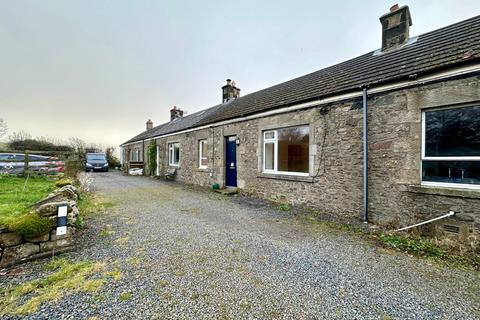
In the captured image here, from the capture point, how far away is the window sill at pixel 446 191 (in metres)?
4.07

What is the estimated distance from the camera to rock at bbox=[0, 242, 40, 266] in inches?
120

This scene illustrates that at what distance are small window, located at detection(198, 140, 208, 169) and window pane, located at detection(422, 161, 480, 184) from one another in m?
9.82

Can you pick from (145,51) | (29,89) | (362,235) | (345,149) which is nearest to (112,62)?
(145,51)

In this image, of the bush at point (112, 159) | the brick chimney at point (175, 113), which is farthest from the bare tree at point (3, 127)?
the brick chimney at point (175, 113)

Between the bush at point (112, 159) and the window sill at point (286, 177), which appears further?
the bush at point (112, 159)

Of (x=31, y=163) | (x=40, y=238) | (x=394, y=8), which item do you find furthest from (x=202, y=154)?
(x=394, y=8)

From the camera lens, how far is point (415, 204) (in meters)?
4.76

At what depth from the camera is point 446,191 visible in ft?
14.2

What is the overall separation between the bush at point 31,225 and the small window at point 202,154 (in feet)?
29.6

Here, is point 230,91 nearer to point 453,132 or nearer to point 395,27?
point 395,27

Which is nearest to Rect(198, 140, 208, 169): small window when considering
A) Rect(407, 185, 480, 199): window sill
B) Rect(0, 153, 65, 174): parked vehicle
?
Rect(0, 153, 65, 174): parked vehicle

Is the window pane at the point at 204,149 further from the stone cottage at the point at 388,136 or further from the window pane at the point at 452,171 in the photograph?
the window pane at the point at 452,171

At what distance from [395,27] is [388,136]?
15.3 ft

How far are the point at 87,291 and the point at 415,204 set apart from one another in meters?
6.24
